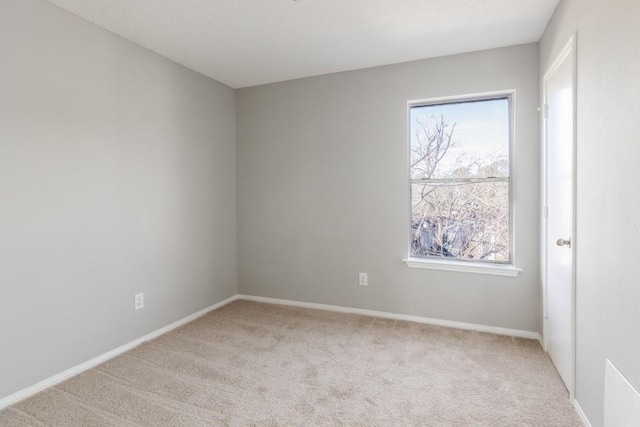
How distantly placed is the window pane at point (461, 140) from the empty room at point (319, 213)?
0.02m

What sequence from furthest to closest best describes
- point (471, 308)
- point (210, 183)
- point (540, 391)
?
1. point (210, 183)
2. point (471, 308)
3. point (540, 391)

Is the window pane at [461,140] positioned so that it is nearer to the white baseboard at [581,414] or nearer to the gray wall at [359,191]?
the gray wall at [359,191]

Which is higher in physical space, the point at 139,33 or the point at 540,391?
the point at 139,33

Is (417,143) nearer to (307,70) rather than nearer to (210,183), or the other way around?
(307,70)

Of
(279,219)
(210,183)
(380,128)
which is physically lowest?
(279,219)

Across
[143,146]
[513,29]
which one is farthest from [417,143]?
[143,146]

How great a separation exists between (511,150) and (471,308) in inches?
57.0

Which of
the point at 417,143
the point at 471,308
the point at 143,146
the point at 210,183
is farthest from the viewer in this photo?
the point at 210,183

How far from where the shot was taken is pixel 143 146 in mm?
2846

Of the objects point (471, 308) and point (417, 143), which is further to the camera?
point (417, 143)

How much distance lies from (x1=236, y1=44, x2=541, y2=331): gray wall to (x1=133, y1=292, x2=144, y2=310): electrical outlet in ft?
4.26

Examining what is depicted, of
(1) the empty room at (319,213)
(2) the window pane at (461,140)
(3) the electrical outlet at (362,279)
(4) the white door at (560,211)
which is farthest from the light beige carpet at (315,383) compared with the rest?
(2) the window pane at (461,140)

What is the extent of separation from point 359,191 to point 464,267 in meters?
1.21

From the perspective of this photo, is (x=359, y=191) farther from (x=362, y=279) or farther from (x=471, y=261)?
(x=471, y=261)
